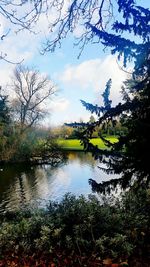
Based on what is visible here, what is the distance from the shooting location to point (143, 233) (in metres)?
6.63

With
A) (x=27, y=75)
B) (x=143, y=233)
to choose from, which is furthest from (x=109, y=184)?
(x=27, y=75)

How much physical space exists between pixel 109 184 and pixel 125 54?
230 centimetres

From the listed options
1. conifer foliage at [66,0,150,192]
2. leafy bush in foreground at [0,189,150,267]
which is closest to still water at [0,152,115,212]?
leafy bush in foreground at [0,189,150,267]

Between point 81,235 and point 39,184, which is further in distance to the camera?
point 39,184

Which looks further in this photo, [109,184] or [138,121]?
[109,184]

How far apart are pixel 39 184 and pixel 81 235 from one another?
16.3m

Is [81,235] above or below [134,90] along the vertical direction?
below

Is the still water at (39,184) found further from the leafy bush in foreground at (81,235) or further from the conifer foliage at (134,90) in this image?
the conifer foliage at (134,90)

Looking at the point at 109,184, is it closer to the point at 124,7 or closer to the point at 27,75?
the point at 124,7

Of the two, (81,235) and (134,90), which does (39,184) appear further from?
(134,90)

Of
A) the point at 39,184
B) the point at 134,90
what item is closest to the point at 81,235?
the point at 134,90

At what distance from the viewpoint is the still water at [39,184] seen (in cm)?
1795

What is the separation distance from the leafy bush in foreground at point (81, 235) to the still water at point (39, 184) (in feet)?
29.3

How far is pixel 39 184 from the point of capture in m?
22.6
